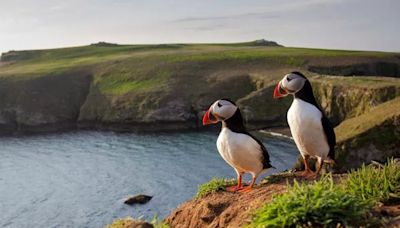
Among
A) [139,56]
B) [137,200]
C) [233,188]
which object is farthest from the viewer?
[139,56]

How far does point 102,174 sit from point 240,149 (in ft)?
140

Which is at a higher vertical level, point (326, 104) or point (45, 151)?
point (326, 104)

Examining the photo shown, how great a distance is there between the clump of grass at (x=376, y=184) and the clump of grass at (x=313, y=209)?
1291mm

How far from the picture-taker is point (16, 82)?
4035 inches

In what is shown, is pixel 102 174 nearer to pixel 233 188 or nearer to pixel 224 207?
pixel 233 188

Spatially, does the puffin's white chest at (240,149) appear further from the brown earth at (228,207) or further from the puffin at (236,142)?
the brown earth at (228,207)

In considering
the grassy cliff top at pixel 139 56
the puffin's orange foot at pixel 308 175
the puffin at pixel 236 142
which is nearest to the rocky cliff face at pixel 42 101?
the grassy cliff top at pixel 139 56

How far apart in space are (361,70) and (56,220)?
2685 inches

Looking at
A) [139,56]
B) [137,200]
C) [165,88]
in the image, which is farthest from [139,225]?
[139,56]

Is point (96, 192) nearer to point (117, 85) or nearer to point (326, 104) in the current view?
point (326, 104)

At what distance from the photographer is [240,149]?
12.9m

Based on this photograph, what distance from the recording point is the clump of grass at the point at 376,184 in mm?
9711

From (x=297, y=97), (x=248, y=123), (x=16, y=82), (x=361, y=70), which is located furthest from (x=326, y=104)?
(x=16, y=82)

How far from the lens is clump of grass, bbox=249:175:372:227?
7.93 meters
